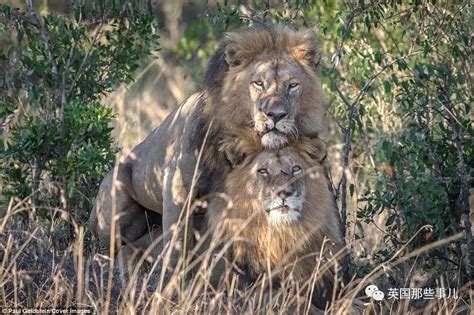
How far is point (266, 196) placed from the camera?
6.41 meters

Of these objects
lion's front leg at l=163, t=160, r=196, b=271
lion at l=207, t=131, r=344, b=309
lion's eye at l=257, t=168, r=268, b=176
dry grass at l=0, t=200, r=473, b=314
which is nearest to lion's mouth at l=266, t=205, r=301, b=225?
lion at l=207, t=131, r=344, b=309

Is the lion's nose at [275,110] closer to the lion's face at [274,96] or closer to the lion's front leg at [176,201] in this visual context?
the lion's face at [274,96]

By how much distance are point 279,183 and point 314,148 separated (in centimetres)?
41

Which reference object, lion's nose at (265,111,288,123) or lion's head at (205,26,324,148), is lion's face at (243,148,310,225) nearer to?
lion's head at (205,26,324,148)

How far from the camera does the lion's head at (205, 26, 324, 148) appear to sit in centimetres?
662

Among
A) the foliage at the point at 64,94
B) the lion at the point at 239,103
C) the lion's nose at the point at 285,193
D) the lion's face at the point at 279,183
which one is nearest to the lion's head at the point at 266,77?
the lion at the point at 239,103

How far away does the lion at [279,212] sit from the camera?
6395mm

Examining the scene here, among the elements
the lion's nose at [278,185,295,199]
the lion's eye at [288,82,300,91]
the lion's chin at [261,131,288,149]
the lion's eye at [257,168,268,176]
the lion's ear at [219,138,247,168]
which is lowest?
the lion's nose at [278,185,295,199]

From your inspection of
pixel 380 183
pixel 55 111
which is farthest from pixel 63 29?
pixel 380 183

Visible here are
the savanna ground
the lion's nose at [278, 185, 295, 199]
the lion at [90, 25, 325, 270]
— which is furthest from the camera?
the savanna ground

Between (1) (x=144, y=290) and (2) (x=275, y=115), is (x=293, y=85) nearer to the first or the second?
(2) (x=275, y=115)

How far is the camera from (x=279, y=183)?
6.38 m

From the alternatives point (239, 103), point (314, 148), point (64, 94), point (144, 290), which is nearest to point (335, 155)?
point (314, 148)

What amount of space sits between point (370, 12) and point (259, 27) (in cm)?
93
